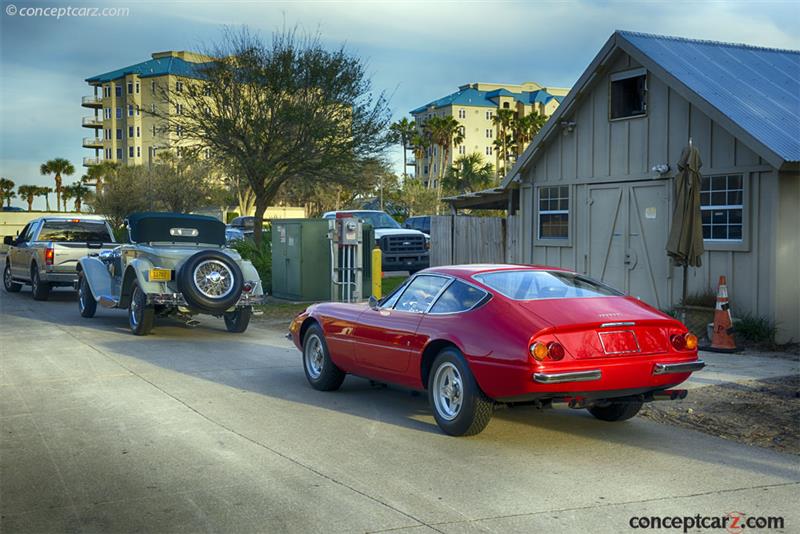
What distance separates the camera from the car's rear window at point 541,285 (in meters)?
7.68

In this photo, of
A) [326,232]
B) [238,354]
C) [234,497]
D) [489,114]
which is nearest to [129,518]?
[234,497]

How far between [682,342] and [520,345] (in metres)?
1.50

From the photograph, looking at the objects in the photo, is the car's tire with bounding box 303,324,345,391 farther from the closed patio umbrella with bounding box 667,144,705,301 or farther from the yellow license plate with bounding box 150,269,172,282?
the closed patio umbrella with bounding box 667,144,705,301

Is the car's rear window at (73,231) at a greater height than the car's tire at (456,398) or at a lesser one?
greater

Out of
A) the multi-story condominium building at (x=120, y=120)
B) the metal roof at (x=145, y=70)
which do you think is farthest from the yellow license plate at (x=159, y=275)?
the multi-story condominium building at (x=120, y=120)

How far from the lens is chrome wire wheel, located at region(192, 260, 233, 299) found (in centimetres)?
1353

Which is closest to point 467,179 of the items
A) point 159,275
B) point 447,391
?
point 159,275

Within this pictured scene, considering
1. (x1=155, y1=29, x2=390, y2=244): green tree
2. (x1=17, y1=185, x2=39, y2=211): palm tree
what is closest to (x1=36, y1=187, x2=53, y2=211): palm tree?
(x1=17, y1=185, x2=39, y2=211): palm tree

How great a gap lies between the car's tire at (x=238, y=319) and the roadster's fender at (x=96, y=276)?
2367 mm

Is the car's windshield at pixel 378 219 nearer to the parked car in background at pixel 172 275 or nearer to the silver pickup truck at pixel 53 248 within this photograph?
the silver pickup truck at pixel 53 248

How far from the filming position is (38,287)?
20547 mm

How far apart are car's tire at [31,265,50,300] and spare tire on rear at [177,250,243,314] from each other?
837 cm

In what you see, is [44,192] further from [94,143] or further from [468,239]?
[468,239]

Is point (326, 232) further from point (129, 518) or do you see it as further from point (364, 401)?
point (129, 518)
